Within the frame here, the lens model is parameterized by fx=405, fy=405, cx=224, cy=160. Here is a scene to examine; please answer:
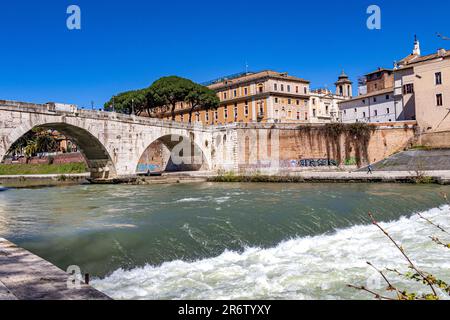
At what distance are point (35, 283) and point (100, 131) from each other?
3275 centimetres

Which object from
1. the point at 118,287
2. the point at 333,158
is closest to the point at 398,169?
the point at 333,158

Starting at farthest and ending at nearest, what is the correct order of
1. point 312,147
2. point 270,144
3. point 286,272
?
point 270,144 < point 312,147 < point 286,272

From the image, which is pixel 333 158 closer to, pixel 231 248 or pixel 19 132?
pixel 19 132

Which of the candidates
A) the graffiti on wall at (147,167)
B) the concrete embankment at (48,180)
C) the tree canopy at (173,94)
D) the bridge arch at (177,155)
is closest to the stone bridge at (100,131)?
the bridge arch at (177,155)

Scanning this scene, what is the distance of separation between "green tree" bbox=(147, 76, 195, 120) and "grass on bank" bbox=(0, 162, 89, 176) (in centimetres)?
1541

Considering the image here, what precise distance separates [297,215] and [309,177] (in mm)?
18860

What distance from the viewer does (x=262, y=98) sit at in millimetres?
68875

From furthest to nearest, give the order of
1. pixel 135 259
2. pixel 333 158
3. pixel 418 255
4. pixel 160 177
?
pixel 333 158 < pixel 160 177 < pixel 418 255 < pixel 135 259

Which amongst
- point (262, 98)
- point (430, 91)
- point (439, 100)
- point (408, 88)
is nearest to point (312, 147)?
point (408, 88)

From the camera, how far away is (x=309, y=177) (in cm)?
3497

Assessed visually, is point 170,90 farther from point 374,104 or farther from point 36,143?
point 36,143

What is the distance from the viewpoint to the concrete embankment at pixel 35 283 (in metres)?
5.27

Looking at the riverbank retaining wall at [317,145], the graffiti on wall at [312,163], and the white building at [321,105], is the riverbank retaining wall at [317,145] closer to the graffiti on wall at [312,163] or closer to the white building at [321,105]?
the graffiti on wall at [312,163]

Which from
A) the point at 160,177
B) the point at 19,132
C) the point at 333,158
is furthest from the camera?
the point at 333,158
